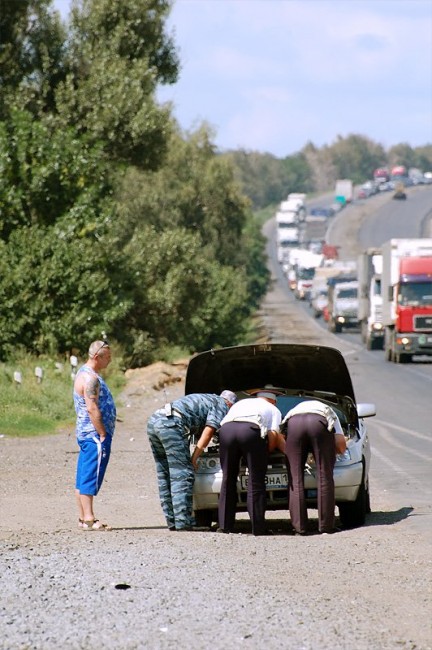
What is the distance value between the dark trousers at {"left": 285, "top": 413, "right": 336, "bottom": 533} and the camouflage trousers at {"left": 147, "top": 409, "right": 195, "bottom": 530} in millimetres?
857

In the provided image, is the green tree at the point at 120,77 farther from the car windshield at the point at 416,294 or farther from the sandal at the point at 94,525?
the sandal at the point at 94,525

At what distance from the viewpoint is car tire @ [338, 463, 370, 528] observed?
12664mm

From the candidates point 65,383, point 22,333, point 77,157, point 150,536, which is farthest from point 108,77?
point 150,536

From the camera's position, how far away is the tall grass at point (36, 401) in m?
24.6

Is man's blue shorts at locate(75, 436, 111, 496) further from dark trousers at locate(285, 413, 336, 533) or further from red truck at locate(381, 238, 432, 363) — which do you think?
red truck at locate(381, 238, 432, 363)

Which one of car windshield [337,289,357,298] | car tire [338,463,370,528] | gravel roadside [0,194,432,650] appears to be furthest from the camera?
car windshield [337,289,357,298]

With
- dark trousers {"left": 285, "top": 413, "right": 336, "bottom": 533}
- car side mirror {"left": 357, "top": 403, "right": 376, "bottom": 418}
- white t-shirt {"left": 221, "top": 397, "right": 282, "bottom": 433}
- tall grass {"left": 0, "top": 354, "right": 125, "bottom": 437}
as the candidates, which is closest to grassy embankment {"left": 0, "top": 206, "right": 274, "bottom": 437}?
tall grass {"left": 0, "top": 354, "right": 125, "bottom": 437}

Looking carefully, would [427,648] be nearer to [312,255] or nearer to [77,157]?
[77,157]

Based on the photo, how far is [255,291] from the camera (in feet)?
359

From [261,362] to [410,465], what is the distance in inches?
232

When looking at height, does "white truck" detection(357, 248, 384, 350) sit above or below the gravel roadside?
below

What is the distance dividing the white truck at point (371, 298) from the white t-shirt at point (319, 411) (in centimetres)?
4164

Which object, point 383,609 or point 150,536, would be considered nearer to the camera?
point 383,609

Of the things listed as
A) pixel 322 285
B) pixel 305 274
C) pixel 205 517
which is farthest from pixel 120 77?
pixel 305 274
